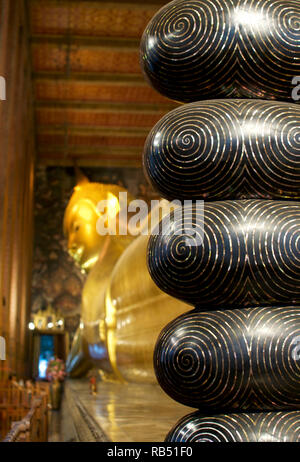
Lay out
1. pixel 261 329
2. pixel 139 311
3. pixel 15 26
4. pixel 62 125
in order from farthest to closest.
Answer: pixel 62 125 < pixel 15 26 < pixel 139 311 < pixel 261 329

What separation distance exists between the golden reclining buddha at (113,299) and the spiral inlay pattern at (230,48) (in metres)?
1.60

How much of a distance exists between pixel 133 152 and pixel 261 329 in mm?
12948

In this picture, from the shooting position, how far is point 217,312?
1.08 m

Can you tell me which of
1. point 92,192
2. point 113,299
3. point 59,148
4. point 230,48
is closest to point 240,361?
point 230,48

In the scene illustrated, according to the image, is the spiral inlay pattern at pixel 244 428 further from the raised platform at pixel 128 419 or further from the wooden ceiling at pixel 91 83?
the wooden ceiling at pixel 91 83

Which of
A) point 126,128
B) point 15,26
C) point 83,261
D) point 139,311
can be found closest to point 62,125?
point 126,128

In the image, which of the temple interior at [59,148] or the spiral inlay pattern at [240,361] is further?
the temple interior at [59,148]

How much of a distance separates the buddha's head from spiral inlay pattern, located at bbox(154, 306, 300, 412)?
397 centimetres

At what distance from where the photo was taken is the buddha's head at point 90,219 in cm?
518

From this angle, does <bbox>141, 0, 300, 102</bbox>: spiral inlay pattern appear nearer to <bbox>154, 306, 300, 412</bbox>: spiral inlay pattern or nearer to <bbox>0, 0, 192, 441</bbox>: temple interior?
<bbox>154, 306, 300, 412</bbox>: spiral inlay pattern

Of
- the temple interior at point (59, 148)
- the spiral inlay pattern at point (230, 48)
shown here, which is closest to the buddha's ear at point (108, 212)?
the temple interior at point (59, 148)

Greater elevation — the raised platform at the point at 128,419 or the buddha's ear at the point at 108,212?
the buddha's ear at the point at 108,212

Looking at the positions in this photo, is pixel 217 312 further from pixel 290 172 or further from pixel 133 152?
pixel 133 152

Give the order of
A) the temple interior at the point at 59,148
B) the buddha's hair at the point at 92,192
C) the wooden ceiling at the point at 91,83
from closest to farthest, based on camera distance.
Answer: the buddha's hair at the point at 92,192, the temple interior at the point at 59,148, the wooden ceiling at the point at 91,83
